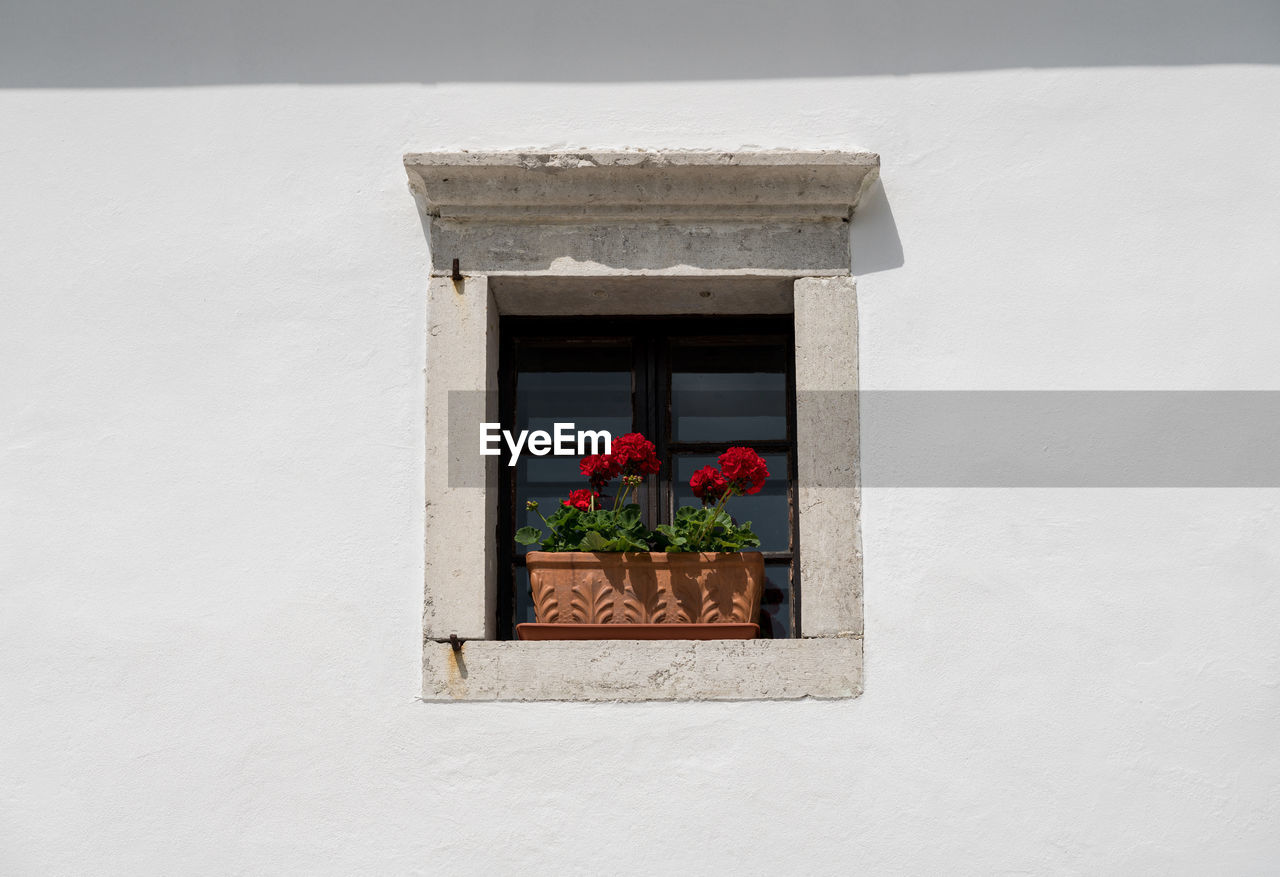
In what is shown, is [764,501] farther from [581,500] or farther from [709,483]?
[581,500]

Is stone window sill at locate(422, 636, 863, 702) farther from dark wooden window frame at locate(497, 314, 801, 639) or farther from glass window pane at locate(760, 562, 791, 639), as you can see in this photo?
dark wooden window frame at locate(497, 314, 801, 639)

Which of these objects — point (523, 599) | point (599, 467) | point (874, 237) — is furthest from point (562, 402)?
point (874, 237)

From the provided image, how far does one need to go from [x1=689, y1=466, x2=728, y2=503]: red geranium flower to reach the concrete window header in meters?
0.56

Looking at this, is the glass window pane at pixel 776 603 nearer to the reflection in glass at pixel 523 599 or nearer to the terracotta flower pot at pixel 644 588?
the terracotta flower pot at pixel 644 588

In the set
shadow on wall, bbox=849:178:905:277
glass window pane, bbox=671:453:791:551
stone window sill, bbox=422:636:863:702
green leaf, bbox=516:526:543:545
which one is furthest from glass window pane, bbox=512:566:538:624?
shadow on wall, bbox=849:178:905:277

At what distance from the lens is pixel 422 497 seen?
12.2 ft

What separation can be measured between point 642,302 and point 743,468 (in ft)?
2.10

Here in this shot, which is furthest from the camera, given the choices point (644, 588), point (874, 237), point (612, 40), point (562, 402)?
point (562, 402)

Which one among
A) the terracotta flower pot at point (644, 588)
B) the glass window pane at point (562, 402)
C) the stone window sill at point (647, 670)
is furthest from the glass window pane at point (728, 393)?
the stone window sill at point (647, 670)

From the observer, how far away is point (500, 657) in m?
3.60

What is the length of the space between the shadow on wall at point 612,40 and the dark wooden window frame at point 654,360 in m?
0.69

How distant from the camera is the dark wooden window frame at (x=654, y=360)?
4047 millimetres

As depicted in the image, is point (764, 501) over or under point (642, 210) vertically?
under

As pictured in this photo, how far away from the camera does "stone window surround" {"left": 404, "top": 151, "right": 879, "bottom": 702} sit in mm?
3584
